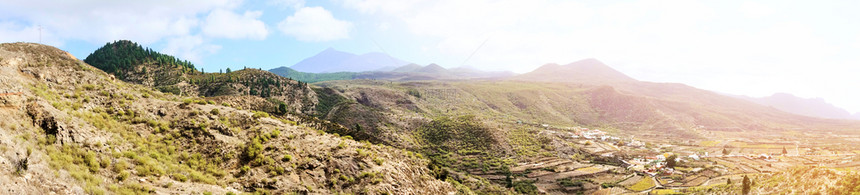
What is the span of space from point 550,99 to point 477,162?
138245 millimetres

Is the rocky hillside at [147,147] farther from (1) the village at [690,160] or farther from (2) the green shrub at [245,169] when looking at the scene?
(1) the village at [690,160]

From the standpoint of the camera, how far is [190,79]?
91875 mm

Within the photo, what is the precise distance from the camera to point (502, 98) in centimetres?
19062

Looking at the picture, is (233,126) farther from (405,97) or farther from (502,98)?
(502,98)

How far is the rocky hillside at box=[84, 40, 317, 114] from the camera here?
87.2 metres

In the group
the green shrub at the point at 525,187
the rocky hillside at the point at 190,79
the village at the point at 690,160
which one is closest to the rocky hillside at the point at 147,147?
the green shrub at the point at 525,187

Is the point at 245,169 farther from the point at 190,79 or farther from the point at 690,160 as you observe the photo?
the point at 690,160

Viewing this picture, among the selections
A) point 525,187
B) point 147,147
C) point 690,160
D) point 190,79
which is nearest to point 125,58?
point 190,79

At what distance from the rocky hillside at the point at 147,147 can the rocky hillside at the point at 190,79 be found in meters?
67.5

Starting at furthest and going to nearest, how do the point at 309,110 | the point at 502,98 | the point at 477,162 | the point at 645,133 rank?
the point at 502,98 < the point at 645,133 < the point at 309,110 < the point at 477,162

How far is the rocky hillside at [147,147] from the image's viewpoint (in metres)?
12.8

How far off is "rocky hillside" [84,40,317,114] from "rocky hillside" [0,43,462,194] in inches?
2659

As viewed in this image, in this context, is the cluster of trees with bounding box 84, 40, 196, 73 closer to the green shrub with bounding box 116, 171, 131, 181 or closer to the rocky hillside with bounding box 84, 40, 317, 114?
the rocky hillside with bounding box 84, 40, 317, 114

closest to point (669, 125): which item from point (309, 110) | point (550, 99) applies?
point (550, 99)
